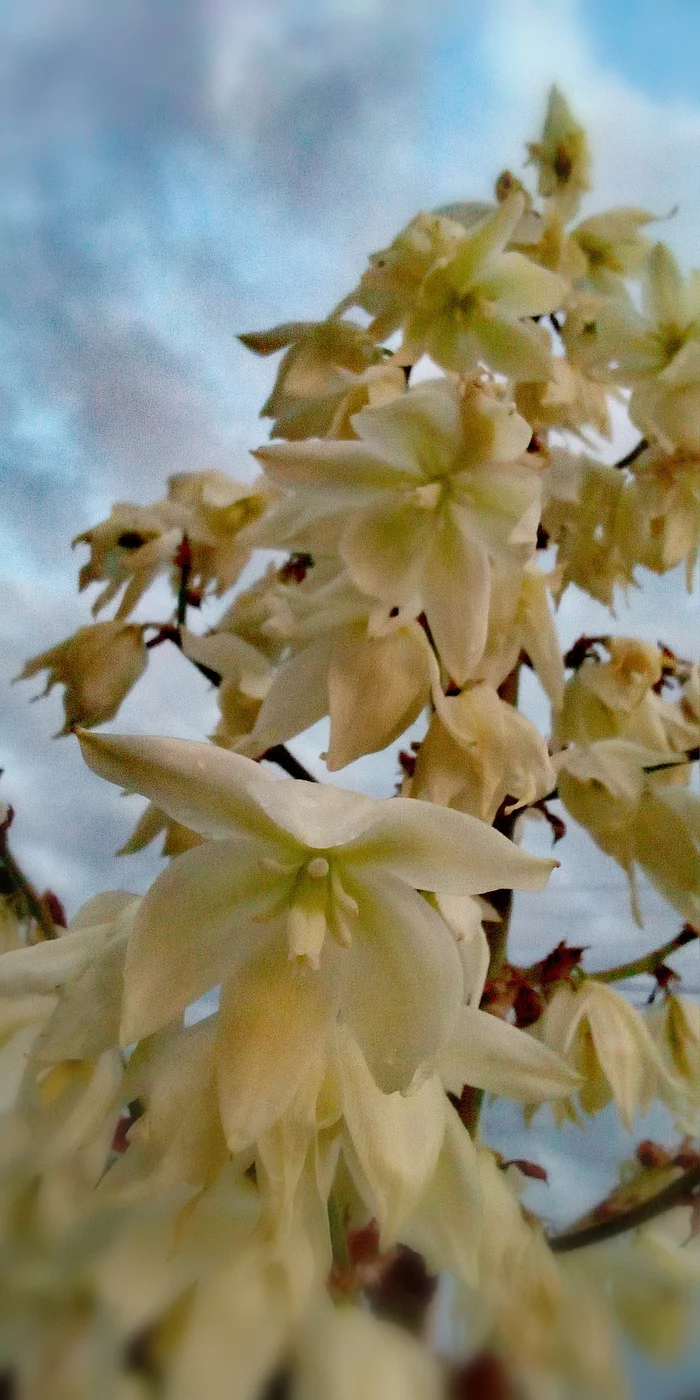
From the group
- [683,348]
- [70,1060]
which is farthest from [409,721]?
[683,348]

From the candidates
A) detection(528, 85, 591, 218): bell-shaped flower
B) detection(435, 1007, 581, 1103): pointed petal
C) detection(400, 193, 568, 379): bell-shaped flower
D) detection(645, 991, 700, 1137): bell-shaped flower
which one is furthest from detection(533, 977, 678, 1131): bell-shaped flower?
detection(528, 85, 591, 218): bell-shaped flower

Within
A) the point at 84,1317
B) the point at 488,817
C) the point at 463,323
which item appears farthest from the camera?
the point at 463,323

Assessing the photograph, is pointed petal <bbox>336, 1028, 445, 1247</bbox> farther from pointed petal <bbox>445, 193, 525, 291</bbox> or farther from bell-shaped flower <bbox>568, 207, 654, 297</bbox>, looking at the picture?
bell-shaped flower <bbox>568, 207, 654, 297</bbox>

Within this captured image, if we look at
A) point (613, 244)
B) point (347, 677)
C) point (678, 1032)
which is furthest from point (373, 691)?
point (613, 244)

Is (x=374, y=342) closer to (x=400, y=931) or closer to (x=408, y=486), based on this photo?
(x=408, y=486)

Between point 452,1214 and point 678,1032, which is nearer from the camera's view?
point 452,1214

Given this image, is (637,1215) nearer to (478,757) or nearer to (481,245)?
(478,757)

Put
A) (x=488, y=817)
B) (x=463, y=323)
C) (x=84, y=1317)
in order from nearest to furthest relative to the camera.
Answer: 1. (x=84, y=1317)
2. (x=488, y=817)
3. (x=463, y=323)
